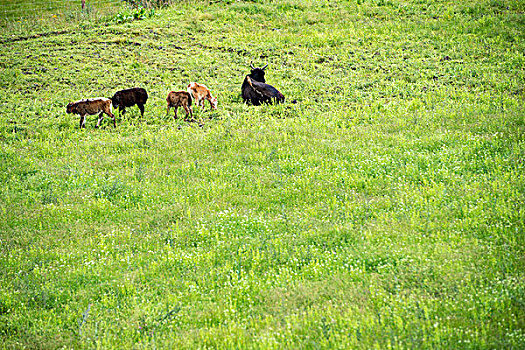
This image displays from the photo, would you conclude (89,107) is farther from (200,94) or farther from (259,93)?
(259,93)

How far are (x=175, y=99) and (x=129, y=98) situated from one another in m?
1.65

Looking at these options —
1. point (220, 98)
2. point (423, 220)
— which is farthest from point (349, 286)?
point (220, 98)

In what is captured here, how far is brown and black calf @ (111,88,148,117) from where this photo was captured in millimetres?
15250

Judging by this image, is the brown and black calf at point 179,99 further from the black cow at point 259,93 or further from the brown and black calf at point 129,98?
the black cow at point 259,93

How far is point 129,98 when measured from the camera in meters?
15.3

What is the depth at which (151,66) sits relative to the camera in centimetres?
2100

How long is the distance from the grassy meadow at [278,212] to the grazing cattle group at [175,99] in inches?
18.2

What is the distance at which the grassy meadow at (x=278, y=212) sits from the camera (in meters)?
5.41

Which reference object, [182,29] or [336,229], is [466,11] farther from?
[336,229]

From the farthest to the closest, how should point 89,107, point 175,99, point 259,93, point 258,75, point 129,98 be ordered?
point 258,75, point 259,93, point 129,98, point 175,99, point 89,107

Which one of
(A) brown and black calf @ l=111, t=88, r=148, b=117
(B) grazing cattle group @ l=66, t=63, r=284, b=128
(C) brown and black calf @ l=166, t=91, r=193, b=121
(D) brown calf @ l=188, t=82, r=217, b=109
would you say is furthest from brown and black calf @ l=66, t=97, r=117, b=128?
(D) brown calf @ l=188, t=82, r=217, b=109

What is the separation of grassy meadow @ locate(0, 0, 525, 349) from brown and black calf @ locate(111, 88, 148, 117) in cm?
57

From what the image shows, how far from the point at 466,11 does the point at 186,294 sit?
25.3m

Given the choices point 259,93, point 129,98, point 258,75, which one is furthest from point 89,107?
point 258,75
